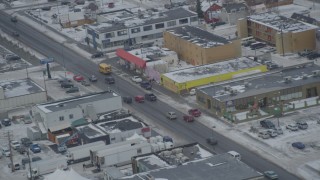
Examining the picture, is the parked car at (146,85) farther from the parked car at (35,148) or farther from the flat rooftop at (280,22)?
the parked car at (35,148)

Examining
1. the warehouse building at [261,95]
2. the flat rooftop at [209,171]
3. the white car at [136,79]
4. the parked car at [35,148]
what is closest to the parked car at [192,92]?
the warehouse building at [261,95]

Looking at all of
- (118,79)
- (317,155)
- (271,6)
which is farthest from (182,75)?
(271,6)

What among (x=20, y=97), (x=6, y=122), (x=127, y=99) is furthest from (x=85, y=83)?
(x=6, y=122)

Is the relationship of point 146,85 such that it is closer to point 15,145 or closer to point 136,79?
point 136,79

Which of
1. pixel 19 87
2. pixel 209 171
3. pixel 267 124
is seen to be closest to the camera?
pixel 209 171

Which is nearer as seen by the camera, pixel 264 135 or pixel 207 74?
pixel 264 135

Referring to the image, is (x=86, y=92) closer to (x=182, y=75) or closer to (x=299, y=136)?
(x=182, y=75)
